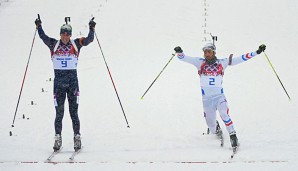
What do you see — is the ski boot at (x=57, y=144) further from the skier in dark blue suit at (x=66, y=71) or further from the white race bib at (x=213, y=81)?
the white race bib at (x=213, y=81)

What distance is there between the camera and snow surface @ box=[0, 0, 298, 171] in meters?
7.52

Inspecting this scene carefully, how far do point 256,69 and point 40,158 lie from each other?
982 centimetres

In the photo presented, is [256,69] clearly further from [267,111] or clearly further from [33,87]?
[33,87]

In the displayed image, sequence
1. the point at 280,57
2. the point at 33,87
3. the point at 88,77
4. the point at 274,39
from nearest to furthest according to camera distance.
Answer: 1. the point at 33,87
2. the point at 88,77
3. the point at 280,57
4. the point at 274,39

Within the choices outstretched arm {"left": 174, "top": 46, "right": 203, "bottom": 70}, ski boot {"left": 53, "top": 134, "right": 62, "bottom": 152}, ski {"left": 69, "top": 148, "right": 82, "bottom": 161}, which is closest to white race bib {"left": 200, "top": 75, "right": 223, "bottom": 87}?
outstretched arm {"left": 174, "top": 46, "right": 203, "bottom": 70}

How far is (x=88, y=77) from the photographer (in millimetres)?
14539

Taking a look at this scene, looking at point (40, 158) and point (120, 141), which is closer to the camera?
point (40, 158)

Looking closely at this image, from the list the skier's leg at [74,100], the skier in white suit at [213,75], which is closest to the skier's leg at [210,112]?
the skier in white suit at [213,75]

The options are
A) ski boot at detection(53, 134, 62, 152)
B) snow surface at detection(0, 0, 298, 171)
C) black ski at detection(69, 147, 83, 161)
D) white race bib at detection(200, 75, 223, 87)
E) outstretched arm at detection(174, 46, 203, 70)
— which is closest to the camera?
black ski at detection(69, 147, 83, 161)

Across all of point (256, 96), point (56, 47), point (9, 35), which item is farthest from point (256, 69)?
point (9, 35)

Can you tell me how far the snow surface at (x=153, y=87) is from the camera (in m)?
7.52

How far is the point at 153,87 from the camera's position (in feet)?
44.4

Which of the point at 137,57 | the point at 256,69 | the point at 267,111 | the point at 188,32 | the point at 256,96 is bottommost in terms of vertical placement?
the point at 267,111

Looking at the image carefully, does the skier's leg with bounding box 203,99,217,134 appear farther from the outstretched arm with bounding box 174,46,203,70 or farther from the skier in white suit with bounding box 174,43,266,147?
the outstretched arm with bounding box 174,46,203,70
